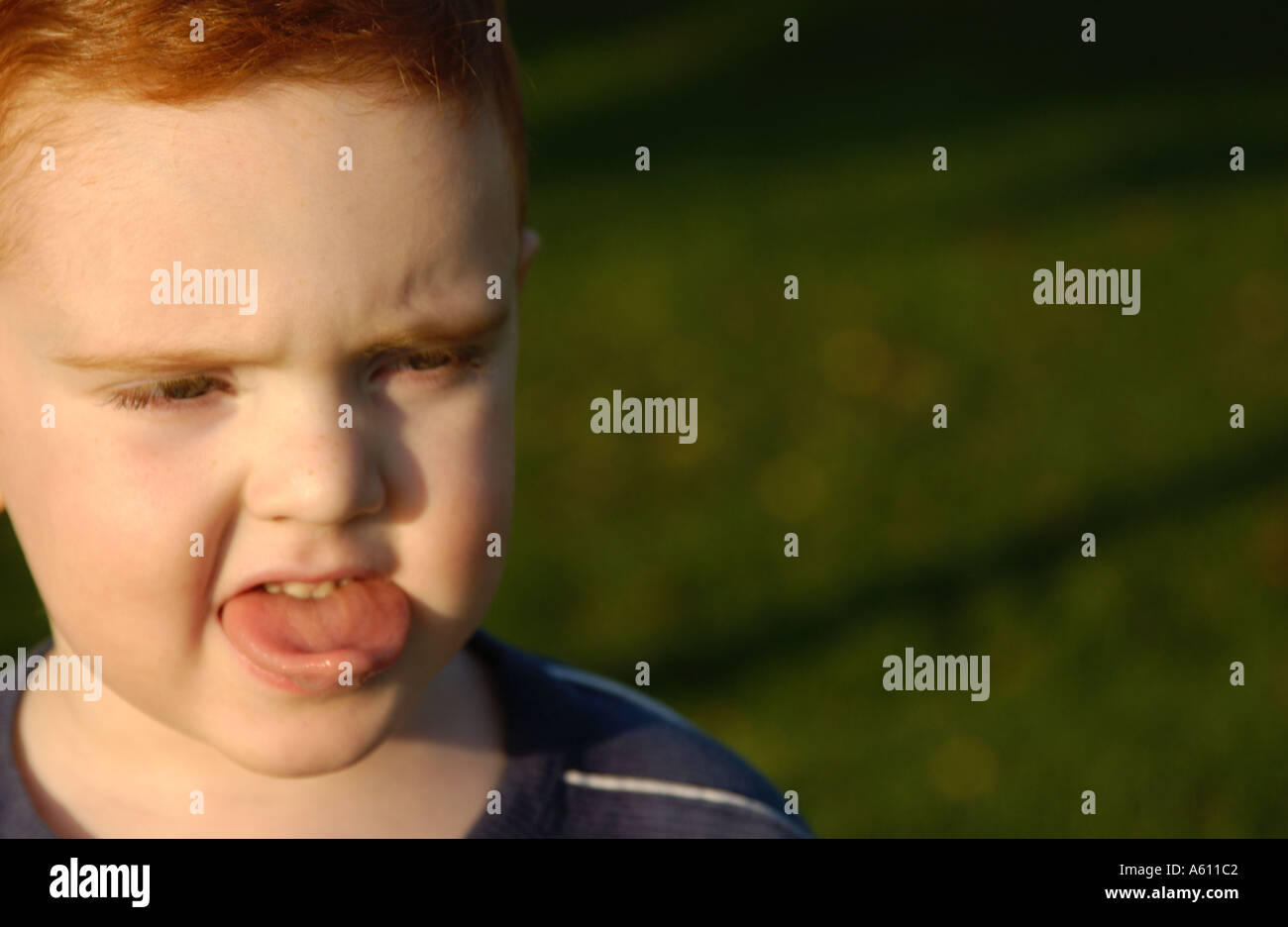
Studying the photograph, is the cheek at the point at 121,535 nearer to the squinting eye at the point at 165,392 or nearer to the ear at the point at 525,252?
the squinting eye at the point at 165,392

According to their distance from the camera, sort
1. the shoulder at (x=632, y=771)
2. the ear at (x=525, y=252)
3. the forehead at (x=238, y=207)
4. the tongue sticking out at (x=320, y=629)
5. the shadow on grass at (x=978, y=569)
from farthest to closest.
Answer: the shadow on grass at (x=978, y=569), the shoulder at (x=632, y=771), the ear at (x=525, y=252), the tongue sticking out at (x=320, y=629), the forehead at (x=238, y=207)

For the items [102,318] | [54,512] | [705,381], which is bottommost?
[54,512]

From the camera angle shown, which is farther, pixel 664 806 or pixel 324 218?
pixel 664 806

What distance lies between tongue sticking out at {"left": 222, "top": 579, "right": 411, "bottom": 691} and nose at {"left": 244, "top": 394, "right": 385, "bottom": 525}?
0.36ft

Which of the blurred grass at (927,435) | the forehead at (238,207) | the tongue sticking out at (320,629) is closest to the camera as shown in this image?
the forehead at (238,207)

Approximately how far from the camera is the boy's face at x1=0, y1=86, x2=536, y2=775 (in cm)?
145

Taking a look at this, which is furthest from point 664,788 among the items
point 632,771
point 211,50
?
point 211,50

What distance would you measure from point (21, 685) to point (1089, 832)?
2.81 m

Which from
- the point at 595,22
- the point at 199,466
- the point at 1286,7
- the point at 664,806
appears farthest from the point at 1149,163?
the point at 199,466

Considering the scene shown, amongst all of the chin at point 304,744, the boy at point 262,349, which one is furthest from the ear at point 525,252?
the chin at point 304,744

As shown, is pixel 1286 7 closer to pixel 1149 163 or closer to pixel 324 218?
pixel 1149 163

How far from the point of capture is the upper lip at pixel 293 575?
4.99ft

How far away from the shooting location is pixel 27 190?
1519 mm

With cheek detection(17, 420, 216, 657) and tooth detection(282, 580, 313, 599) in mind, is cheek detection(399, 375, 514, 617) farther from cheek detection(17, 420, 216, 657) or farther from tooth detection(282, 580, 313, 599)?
cheek detection(17, 420, 216, 657)
